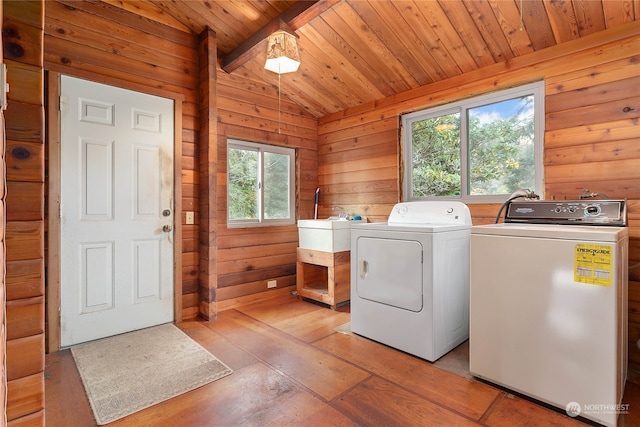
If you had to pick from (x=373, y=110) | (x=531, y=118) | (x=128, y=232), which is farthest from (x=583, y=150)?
(x=128, y=232)

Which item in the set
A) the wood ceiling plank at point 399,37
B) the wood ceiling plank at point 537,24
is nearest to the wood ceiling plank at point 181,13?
the wood ceiling plank at point 399,37

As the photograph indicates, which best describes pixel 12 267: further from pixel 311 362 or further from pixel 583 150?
pixel 583 150

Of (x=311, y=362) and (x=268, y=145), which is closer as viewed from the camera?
(x=311, y=362)

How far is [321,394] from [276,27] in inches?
102

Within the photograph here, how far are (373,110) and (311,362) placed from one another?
2.57 m

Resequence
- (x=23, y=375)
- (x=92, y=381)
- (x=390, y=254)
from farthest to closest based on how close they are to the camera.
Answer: (x=390, y=254)
(x=92, y=381)
(x=23, y=375)

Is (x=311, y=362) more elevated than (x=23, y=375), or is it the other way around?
(x=23, y=375)

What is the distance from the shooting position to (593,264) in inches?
57.6

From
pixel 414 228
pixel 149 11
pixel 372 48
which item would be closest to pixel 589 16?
pixel 372 48

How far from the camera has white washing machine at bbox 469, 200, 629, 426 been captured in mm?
1449

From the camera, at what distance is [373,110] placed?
345cm

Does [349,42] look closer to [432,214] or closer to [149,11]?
[432,214]

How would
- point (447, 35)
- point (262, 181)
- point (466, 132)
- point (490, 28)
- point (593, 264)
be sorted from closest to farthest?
point (593, 264) → point (490, 28) → point (447, 35) → point (466, 132) → point (262, 181)

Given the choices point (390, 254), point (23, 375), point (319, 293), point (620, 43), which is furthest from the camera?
point (319, 293)
